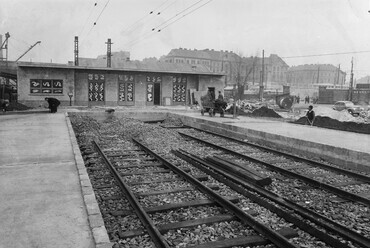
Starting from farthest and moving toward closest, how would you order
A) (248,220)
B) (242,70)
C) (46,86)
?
(242,70), (46,86), (248,220)

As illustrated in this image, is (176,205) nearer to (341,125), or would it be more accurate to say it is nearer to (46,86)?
(341,125)

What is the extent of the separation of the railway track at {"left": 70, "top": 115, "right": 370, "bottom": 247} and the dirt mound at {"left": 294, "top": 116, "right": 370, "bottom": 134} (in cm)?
1056

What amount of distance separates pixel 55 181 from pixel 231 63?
112 m

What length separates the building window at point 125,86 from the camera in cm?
3334

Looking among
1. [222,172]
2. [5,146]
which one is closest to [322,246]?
[222,172]

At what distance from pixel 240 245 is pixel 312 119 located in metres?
15.4

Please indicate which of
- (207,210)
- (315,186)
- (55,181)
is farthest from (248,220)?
(55,181)

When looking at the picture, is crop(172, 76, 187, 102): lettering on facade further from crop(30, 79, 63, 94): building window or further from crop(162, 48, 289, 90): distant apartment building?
crop(162, 48, 289, 90): distant apartment building

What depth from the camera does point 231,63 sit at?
4505 inches

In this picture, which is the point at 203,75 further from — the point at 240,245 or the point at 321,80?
the point at 321,80

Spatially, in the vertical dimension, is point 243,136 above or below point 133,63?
below

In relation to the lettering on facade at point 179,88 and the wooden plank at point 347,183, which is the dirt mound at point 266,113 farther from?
the wooden plank at point 347,183

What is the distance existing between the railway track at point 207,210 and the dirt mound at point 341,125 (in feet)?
34.6

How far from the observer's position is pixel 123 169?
875 cm
